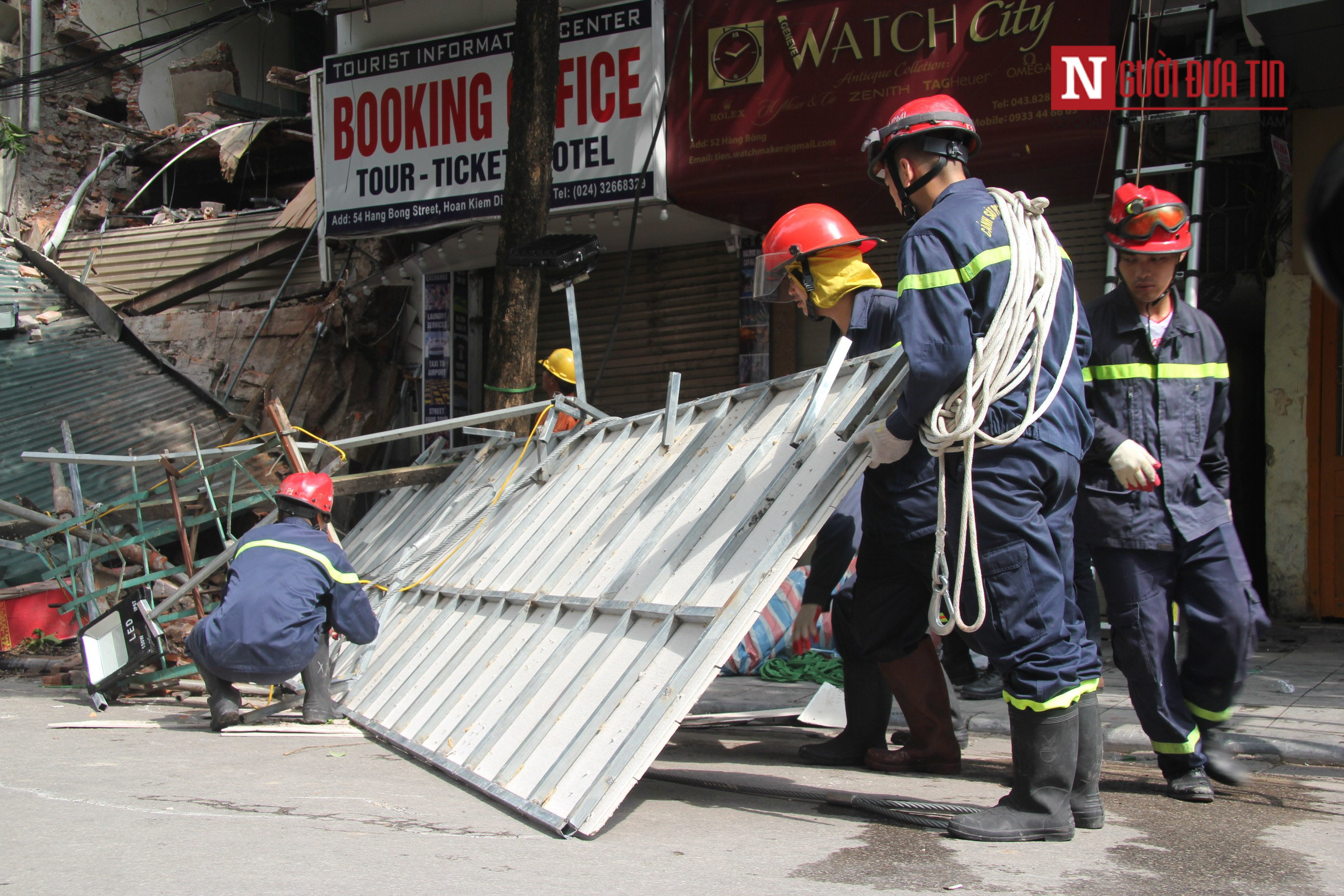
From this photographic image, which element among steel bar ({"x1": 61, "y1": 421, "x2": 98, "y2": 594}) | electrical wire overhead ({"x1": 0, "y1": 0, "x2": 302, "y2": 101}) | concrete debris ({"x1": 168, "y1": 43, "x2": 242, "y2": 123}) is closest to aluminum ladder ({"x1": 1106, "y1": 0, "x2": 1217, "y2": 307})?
steel bar ({"x1": 61, "y1": 421, "x2": 98, "y2": 594})

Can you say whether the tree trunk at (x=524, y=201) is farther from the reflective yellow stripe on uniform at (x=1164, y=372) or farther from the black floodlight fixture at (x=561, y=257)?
the reflective yellow stripe on uniform at (x=1164, y=372)

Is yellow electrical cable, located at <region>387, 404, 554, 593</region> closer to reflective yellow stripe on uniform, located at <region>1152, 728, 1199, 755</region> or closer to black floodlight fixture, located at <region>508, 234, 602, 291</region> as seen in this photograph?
black floodlight fixture, located at <region>508, 234, 602, 291</region>

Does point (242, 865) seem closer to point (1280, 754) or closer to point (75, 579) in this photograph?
point (1280, 754)

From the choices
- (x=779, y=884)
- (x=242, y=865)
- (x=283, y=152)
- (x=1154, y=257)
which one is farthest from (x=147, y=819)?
(x=283, y=152)

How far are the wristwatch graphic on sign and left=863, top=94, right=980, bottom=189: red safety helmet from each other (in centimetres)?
576

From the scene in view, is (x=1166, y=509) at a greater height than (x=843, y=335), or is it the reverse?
(x=843, y=335)

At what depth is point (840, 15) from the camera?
838 cm

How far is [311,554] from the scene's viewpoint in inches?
201

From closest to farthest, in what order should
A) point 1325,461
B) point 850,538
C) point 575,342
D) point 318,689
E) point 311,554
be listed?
point 850,538 < point 311,554 < point 318,689 < point 575,342 < point 1325,461

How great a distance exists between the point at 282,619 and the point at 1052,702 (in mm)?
3458

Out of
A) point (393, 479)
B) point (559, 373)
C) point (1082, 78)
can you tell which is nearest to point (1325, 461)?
point (1082, 78)

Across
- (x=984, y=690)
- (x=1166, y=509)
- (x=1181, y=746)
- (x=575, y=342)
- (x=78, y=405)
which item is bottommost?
(x=984, y=690)

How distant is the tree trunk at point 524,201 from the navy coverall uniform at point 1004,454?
4.49 m

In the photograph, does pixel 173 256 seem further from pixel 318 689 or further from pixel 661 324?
pixel 318 689
